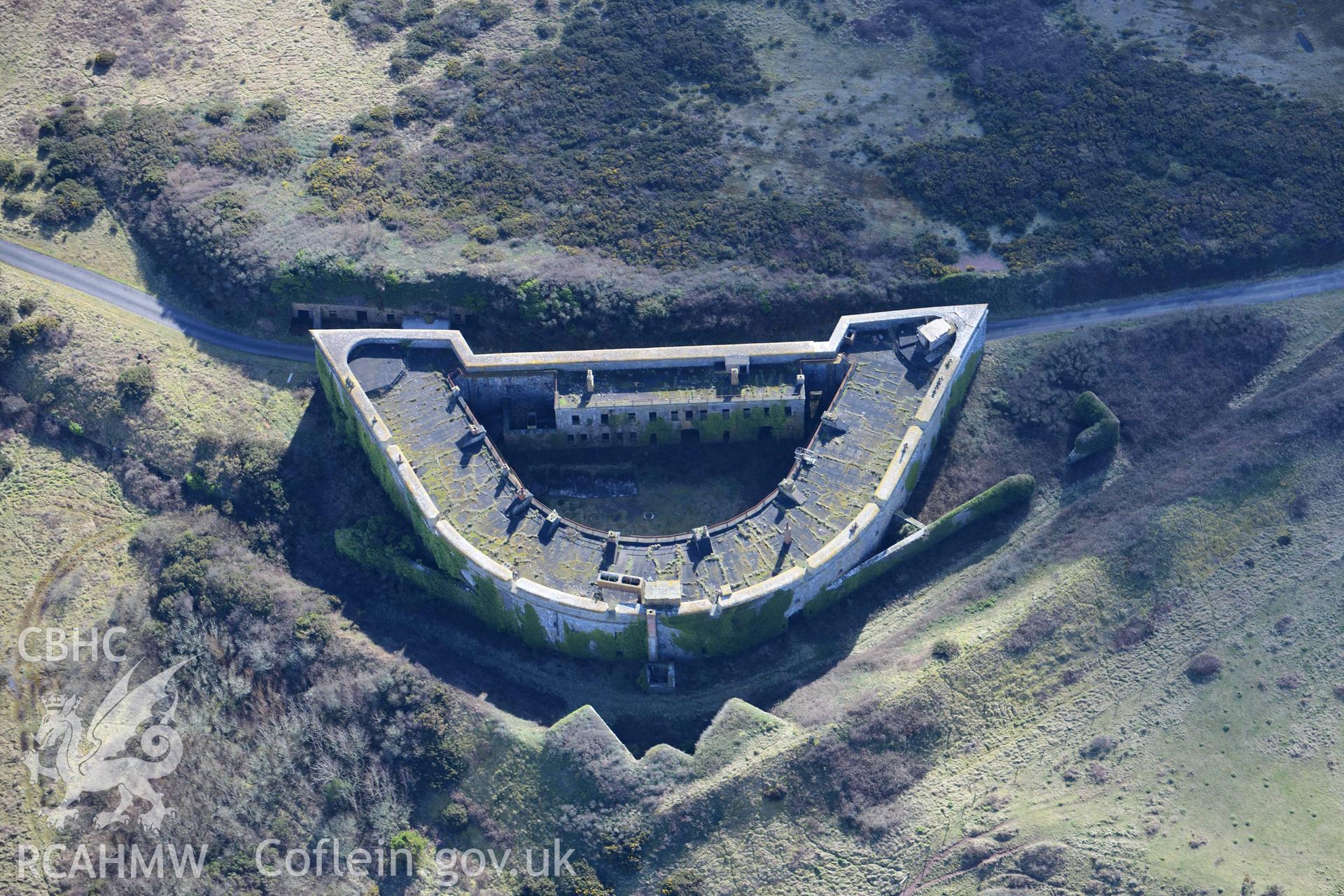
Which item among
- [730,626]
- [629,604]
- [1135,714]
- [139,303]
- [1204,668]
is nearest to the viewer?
[629,604]

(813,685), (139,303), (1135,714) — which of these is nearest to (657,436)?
(813,685)

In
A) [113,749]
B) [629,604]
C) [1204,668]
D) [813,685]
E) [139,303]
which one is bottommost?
[113,749]

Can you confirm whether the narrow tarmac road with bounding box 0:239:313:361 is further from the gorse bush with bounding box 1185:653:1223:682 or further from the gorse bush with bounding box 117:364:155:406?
the gorse bush with bounding box 1185:653:1223:682

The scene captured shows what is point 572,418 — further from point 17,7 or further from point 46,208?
point 17,7

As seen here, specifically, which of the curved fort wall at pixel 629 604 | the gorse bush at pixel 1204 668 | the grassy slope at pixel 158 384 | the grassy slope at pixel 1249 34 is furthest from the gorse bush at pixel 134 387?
the grassy slope at pixel 1249 34

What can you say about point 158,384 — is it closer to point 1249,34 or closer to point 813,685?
point 813,685

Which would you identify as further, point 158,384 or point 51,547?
point 158,384

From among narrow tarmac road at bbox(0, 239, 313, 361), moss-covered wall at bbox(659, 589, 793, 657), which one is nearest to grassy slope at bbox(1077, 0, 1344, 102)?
moss-covered wall at bbox(659, 589, 793, 657)
